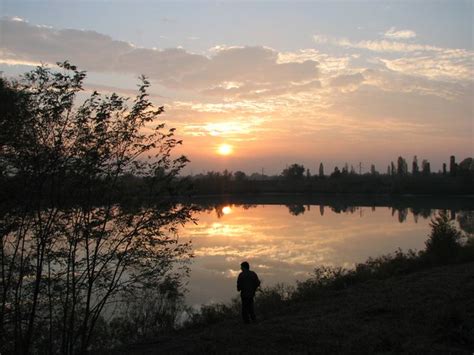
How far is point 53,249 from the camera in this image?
10344mm

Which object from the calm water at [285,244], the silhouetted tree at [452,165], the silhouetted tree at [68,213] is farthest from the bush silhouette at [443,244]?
the silhouetted tree at [452,165]

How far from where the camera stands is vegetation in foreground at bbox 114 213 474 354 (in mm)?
9922

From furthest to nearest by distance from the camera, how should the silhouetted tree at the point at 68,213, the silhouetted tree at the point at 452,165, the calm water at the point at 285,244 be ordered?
the silhouetted tree at the point at 452,165 < the calm water at the point at 285,244 < the silhouetted tree at the point at 68,213

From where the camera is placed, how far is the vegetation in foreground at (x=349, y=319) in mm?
9922

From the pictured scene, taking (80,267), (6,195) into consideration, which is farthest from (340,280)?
(6,195)

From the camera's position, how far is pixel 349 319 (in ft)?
41.0

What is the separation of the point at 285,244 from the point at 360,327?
24.7m

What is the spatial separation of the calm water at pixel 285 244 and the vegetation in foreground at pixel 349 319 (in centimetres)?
374

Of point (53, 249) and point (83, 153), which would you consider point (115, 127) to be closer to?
point (83, 153)

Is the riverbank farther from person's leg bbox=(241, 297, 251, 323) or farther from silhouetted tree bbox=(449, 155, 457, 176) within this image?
silhouetted tree bbox=(449, 155, 457, 176)

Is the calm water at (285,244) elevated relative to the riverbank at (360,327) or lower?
lower

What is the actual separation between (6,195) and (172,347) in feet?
19.4

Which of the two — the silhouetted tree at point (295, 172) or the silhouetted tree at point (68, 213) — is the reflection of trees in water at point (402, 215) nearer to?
the silhouetted tree at point (68, 213)

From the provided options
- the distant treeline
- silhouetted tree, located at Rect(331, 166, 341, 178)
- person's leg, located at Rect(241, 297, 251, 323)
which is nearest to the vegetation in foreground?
person's leg, located at Rect(241, 297, 251, 323)
